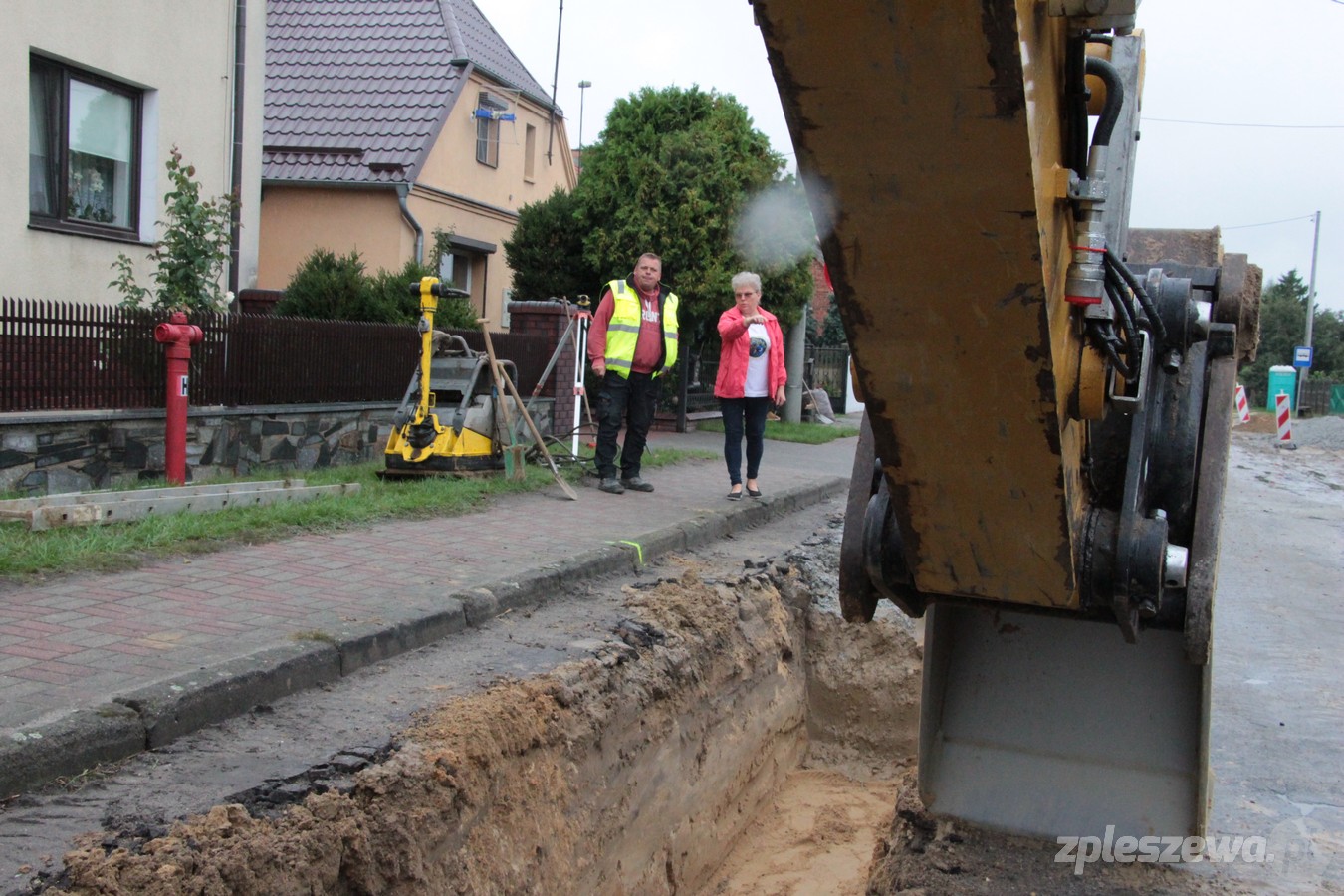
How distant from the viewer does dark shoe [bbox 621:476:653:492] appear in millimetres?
9008

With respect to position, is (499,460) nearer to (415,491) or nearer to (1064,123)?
(415,491)

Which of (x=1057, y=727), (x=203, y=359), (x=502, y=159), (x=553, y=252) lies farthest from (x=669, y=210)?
(x=1057, y=727)

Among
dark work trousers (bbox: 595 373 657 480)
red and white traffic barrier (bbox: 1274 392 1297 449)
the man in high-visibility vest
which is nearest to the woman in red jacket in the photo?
the man in high-visibility vest

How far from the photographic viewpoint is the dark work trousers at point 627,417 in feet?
28.2

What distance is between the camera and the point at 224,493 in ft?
21.9

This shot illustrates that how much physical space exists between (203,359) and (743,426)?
159 inches

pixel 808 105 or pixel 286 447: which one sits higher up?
pixel 808 105

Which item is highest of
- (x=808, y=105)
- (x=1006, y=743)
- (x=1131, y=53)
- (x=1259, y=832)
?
(x=1131, y=53)

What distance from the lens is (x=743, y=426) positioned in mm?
8859

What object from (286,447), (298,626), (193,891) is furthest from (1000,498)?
(286,447)

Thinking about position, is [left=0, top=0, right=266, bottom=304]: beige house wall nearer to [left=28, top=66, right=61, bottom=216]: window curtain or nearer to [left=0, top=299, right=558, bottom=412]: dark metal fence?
[left=28, top=66, right=61, bottom=216]: window curtain

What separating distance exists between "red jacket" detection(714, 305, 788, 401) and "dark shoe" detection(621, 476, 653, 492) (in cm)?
94

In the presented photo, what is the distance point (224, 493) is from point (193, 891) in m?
4.41

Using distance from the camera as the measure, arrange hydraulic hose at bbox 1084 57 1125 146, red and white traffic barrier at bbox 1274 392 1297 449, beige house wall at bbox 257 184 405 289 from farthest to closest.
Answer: red and white traffic barrier at bbox 1274 392 1297 449 < beige house wall at bbox 257 184 405 289 < hydraulic hose at bbox 1084 57 1125 146
